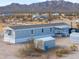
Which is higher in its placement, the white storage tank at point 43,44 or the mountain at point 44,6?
the mountain at point 44,6

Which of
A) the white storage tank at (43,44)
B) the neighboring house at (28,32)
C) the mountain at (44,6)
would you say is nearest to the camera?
the white storage tank at (43,44)

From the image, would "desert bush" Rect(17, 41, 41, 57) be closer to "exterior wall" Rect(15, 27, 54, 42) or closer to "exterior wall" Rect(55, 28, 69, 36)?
"exterior wall" Rect(15, 27, 54, 42)

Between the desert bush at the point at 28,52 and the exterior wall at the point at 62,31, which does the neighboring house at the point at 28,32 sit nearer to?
the exterior wall at the point at 62,31

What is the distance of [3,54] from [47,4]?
144 meters

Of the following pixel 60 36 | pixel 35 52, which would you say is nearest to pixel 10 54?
pixel 35 52

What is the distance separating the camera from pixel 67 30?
3069 cm

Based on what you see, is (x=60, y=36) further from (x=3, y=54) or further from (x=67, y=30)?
(x=3, y=54)

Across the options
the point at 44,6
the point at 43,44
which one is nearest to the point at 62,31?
the point at 43,44

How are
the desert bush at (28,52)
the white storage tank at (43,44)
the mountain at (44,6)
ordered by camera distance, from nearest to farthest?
the desert bush at (28,52) < the white storage tank at (43,44) < the mountain at (44,6)

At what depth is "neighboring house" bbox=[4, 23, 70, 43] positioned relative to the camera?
2498 cm

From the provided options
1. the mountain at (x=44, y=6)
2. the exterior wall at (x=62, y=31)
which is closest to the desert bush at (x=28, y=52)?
the exterior wall at (x=62, y=31)

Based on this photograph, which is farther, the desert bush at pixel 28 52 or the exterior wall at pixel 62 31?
the exterior wall at pixel 62 31

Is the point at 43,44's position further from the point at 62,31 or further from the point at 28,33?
the point at 62,31

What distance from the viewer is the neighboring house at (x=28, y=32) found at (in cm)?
2498
